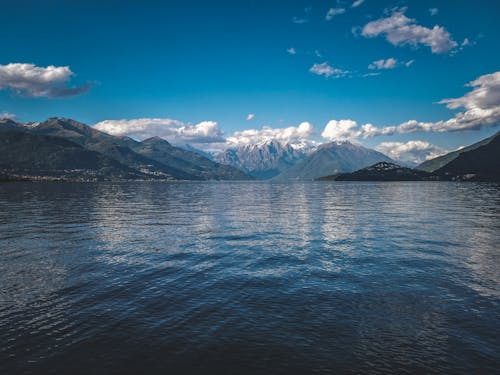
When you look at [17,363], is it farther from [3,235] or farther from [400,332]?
[3,235]

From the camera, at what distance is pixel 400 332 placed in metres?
16.4

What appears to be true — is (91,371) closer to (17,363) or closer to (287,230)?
(17,363)

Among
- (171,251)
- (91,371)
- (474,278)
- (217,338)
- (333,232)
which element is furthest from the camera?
(333,232)

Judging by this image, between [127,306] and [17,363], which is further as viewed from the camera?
[127,306]

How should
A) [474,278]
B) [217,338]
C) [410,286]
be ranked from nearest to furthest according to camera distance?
[217,338]
[410,286]
[474,278]

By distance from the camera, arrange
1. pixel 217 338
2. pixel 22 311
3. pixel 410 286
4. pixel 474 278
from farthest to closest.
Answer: pixel 474 278 → pixel 410 286 → pixel 22 311 → pixel 217 338

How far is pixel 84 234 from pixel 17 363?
1407 inches

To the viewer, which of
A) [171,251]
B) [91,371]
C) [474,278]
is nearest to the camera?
[91,371]

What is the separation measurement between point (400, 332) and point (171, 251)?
85.0 ft

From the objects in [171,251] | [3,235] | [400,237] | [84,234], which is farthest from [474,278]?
[3,235]

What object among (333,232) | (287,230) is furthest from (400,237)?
(287,230)

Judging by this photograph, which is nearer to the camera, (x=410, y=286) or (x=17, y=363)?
(x=17, y=363)

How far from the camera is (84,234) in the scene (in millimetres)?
45938

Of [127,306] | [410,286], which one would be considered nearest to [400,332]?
[410,286]
